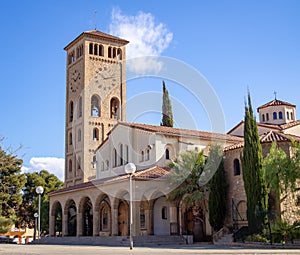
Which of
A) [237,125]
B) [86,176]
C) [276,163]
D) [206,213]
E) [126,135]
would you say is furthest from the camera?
[86,176]

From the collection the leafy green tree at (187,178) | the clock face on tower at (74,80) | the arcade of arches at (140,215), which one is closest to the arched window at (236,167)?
the leafy green tree at (187,178)

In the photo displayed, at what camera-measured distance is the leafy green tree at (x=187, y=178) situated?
33.9m

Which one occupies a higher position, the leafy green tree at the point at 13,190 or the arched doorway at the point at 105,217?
the leafy green tree at the point at 13,190

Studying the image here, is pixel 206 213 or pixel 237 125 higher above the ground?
pixel 237 125

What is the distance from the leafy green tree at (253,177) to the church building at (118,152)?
2522 mm

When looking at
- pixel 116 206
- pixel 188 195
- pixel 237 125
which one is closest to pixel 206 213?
pixel 188 195

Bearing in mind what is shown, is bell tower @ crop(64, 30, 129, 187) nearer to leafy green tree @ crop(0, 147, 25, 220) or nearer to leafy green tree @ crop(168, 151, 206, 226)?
leafy green tree @ crop(0, 147, 25, 220)

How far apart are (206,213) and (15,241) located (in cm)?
2005

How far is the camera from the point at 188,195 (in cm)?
3375

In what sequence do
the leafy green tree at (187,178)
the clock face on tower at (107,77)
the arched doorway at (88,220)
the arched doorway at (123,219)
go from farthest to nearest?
the clock face on tower at (107,77), the arched doorway at (88,220), the arched doorway at (123,219), the leafy green tree at (187,178)

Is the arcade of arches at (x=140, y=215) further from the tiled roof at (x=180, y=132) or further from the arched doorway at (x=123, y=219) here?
the tiled roof at (x=180, y=132)

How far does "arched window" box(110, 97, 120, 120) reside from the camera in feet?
191

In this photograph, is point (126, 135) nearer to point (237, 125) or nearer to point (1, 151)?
point (237, 125)

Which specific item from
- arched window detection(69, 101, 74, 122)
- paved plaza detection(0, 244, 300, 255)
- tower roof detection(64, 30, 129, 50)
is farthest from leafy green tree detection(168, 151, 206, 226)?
tower roof detection(64, 30, 129, 50)
